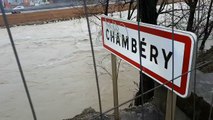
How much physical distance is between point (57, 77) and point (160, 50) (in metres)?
6.71

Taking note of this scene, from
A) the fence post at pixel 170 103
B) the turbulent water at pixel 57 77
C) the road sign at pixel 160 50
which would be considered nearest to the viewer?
the road sign at pixel 160 50

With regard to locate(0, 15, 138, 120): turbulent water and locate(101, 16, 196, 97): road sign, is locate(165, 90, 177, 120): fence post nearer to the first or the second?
locate(101, 16, 196, 97): road sign

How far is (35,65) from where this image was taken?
332 inches

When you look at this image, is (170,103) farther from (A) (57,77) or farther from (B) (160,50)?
(A) (57,77)

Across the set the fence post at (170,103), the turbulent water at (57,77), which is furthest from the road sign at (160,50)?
the turbulent water at (57,77)

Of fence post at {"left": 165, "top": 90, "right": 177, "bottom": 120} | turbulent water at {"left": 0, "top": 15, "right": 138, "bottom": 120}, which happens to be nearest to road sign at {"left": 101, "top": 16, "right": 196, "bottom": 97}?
fence post at {"left": 165, "top": 90, "right": 177, "bottom": 120}

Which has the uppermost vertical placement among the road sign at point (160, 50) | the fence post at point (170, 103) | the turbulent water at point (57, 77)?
the road sign at point (160, 50)

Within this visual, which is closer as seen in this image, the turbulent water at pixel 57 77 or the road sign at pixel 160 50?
the road sign at pixel 160 50

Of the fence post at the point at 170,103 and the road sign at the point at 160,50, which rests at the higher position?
the road sign at the point at 160,50

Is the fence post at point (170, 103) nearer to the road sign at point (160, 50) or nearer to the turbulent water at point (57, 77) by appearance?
the road sign at point (160, 50)

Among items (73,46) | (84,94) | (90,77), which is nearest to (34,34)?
(73,46)

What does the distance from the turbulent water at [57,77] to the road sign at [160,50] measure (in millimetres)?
3989

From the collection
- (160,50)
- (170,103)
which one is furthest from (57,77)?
(160,50)

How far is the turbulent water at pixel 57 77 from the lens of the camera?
222 inches
